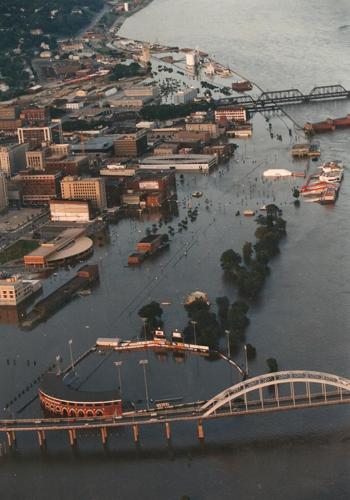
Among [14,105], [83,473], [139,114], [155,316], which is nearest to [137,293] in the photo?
[155,316]

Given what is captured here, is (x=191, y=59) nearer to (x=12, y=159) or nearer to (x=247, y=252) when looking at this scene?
(x=12, y=159)

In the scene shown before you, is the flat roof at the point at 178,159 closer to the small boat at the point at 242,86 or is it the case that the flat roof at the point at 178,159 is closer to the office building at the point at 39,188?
the office building at the point at 39,188

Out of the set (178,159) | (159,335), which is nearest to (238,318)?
(159,335)

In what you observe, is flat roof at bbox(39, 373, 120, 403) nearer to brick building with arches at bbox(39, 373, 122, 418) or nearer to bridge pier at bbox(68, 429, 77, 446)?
brick building with arches at bbox(39, 373, 122, 418)

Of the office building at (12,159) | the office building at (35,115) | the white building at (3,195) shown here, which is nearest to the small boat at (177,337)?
the white building at (3,195)

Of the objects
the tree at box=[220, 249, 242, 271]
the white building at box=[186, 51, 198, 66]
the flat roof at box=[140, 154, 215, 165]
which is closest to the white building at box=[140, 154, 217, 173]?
the flat roof at box=[140, 154, 215, 165]

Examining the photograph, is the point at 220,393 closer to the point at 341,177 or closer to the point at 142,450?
the point at 142,450

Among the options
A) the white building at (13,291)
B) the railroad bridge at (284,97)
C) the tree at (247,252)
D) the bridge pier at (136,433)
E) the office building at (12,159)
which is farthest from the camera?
the railroad bridge at (284,97)
